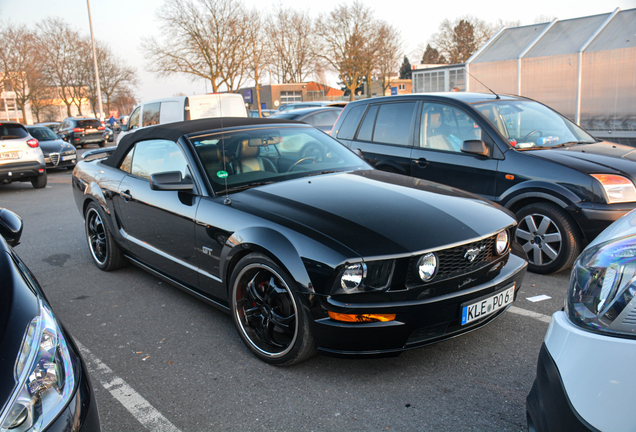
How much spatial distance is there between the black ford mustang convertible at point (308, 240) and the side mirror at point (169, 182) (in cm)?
1

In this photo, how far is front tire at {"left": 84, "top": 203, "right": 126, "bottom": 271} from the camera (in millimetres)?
4852

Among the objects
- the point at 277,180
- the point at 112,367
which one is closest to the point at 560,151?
the point at 277,180

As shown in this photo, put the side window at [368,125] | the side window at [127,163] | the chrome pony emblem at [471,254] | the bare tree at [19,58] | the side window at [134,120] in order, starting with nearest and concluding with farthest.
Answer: the chrome pony emblem at [471,254]
the side window at [127,163]
the side window at [368,125]
the side window at [134,120]
the bare tree at [19,58]

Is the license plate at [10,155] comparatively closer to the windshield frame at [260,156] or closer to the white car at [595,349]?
the windshield frame at [260,156]

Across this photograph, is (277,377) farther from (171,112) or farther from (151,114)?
(151,114)

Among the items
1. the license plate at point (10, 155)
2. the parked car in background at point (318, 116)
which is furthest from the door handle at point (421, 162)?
the license plate at point (10, 155)

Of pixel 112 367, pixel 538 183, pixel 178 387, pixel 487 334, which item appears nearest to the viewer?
pixel 178 387

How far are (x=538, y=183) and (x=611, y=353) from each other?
342 cm

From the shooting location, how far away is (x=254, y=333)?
3195 millimetres

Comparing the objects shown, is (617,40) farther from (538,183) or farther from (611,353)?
(611,353)

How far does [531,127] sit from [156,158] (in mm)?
3751

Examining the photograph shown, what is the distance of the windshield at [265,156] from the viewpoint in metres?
3.71

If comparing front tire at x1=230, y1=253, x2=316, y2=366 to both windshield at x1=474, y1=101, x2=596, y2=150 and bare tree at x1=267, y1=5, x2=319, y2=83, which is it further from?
bare tree at x1=267, y1=5, x2=319, y2=83

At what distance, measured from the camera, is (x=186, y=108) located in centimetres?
1190
